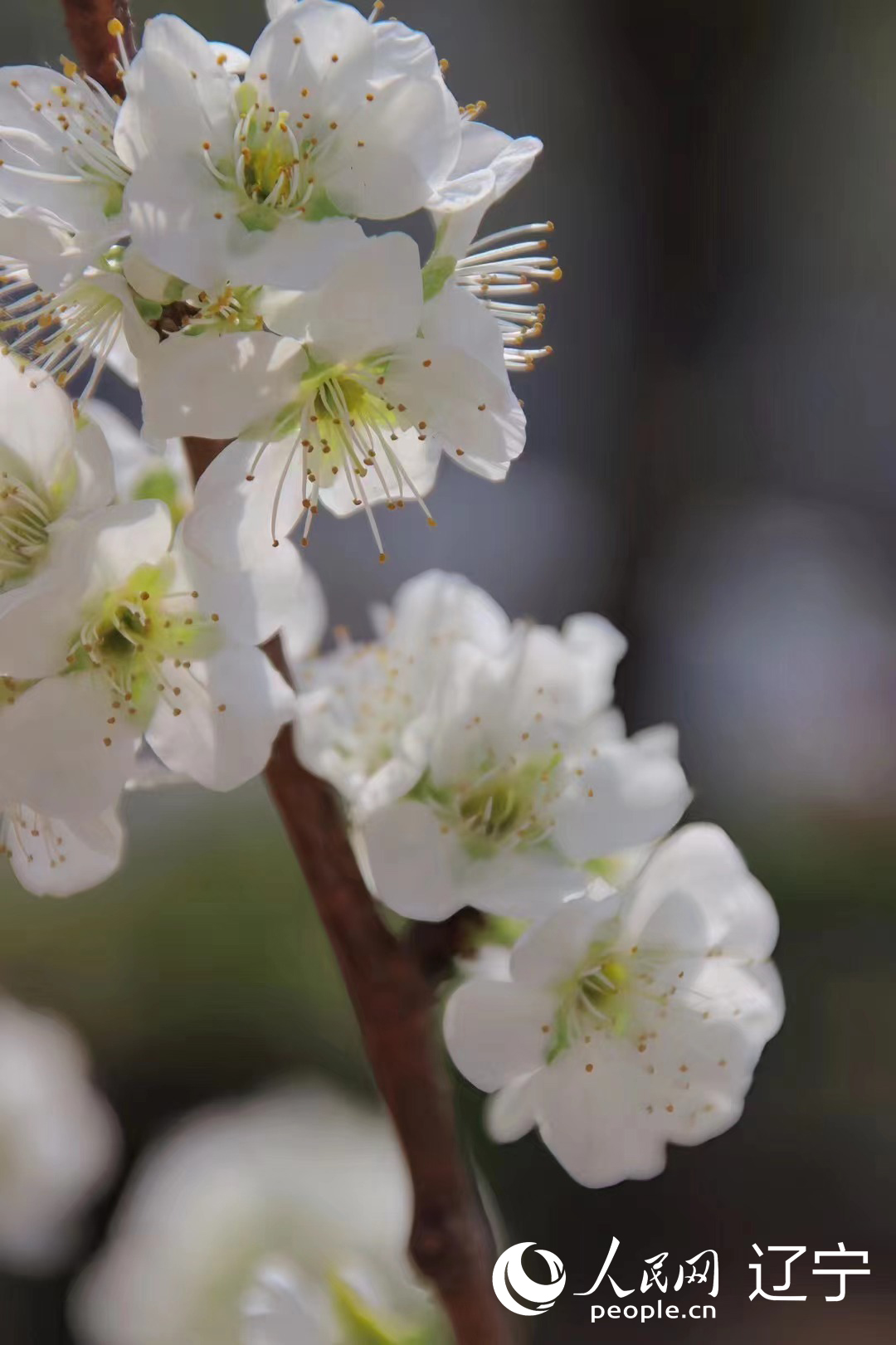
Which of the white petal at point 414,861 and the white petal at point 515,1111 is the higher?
the white petal at point 414,861

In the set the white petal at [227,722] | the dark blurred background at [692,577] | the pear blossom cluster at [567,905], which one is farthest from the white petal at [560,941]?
the dark blurred background at [692,577]

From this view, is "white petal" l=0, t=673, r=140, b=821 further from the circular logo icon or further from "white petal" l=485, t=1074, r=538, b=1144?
the circular logo icon

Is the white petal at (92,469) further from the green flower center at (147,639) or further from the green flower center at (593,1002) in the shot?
the green flower center at (593,1002)

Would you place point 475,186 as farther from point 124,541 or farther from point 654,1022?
point 654,1022

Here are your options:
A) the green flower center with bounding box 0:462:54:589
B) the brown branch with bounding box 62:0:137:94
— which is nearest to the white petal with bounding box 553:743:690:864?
the green flower center with bounding box 0:462:54:589

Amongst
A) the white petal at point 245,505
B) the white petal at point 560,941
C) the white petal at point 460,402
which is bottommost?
the white petal at point 560,941

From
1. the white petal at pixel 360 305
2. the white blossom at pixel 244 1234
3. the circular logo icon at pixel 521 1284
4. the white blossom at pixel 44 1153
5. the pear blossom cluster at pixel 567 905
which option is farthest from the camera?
the white blossom at pixel 44 1153
